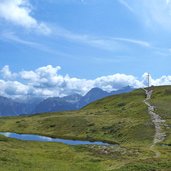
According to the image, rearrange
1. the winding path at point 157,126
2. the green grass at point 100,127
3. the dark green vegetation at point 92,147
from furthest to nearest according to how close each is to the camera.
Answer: the green grass at point 100,127, the winding path at point 157,126, the dark green vegetation at point 92,147

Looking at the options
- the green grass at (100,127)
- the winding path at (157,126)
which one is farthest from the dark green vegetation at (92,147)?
the winding path at (157,126)

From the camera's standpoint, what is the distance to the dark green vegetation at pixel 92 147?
5675 centimetres

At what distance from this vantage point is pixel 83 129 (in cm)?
13625

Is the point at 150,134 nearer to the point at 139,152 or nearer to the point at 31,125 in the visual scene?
the point at 139,152

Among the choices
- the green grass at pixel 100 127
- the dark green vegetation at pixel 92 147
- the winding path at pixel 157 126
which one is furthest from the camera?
the green grass at pixel 100 127

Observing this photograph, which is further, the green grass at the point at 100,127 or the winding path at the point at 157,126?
the green grass at the point at 100,127

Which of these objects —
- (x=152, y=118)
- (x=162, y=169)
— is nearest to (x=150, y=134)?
(x=152, y=118)

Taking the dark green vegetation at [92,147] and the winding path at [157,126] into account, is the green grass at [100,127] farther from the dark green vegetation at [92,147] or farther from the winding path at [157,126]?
the winding path at [157,126]

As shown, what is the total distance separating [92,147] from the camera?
81.9m

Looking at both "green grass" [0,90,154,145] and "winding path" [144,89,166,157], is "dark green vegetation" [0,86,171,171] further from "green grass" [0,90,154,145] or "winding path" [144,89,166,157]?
"winding path" [144,89,166,157]

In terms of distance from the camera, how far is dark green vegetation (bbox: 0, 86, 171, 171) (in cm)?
5675

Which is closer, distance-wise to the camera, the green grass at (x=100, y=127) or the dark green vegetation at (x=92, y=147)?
the dark green vegetation at (x=92, y=147)

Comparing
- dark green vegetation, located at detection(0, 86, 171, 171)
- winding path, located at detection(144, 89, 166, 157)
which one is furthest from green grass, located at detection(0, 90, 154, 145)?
winding path, located at detection(144, 89, 166, 157)

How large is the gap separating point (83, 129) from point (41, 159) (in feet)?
238
